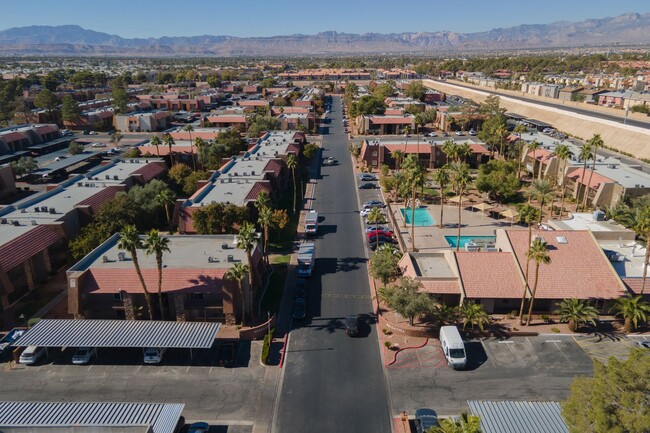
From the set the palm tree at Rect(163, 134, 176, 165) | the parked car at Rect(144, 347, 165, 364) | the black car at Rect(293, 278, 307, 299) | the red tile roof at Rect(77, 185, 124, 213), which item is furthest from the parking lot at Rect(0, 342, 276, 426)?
the palm tree at Rect(163, 134, 176, 165)

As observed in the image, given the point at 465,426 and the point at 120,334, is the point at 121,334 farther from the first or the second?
the point at 465,426

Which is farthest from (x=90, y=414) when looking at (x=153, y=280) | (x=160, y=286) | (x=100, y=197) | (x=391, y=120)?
(x=391, y=120)

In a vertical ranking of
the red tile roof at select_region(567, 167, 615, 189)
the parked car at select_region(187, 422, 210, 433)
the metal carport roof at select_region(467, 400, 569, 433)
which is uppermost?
the red tile roof at select_region(567, 167, 615, 189)

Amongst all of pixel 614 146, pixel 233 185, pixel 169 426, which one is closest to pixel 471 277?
pixel 169 426

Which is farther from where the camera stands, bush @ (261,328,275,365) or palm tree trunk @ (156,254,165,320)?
palm tree trunk @ (156,254,165,320)

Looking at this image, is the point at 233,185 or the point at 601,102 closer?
the point at 233,185

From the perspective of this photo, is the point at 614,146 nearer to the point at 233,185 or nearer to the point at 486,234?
the point at 486,234

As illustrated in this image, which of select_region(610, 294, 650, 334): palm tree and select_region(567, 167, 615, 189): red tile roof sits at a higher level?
select_region(567, 167, 615, 189): red tile roof

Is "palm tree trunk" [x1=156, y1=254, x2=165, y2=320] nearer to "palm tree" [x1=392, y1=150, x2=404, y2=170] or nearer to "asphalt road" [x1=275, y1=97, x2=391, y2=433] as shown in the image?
"asphalt road" [x1=275, y1=97, x2=391, y2=433]
